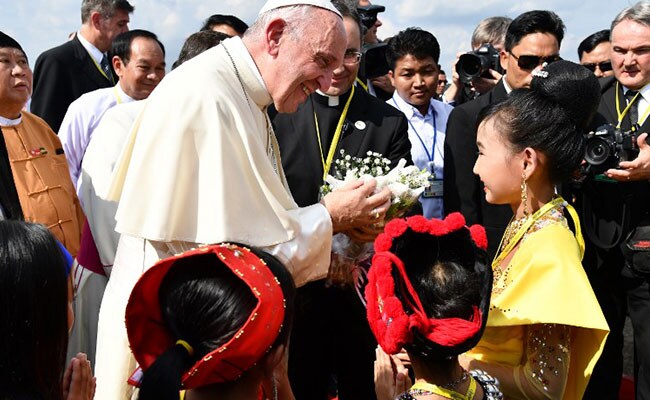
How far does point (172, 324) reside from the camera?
2.17m

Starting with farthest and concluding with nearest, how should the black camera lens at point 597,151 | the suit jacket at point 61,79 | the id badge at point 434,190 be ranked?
the suit jacket at point 61,79, the id badge at point 434,190, the black camera lens at point 597,151

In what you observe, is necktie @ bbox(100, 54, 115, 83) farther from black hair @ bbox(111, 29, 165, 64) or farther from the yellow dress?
the yellow dress

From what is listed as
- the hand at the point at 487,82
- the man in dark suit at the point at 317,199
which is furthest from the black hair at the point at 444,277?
the hand at the point at 487,82

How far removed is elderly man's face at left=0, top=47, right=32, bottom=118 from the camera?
15.3ft

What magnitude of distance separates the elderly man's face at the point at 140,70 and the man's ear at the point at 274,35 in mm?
3014

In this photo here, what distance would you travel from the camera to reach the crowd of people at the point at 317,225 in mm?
2168

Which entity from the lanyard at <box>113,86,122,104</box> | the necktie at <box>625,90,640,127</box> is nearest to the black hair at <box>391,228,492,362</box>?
the necktie at <box>625,90,640,127</box>

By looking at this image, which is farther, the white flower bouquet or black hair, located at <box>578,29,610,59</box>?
black hair, located at <box>578,29,610,59</box>

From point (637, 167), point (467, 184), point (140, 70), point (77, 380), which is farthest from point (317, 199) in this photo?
point (140, 70)

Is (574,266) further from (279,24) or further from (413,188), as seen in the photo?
(279,24)

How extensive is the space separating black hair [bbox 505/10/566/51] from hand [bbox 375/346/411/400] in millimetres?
3234

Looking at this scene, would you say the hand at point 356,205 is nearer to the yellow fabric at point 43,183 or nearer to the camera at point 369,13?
the yellow fabric at point 43,183

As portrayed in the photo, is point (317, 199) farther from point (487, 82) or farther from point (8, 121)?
point (487, 82)

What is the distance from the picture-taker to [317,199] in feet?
15.1
